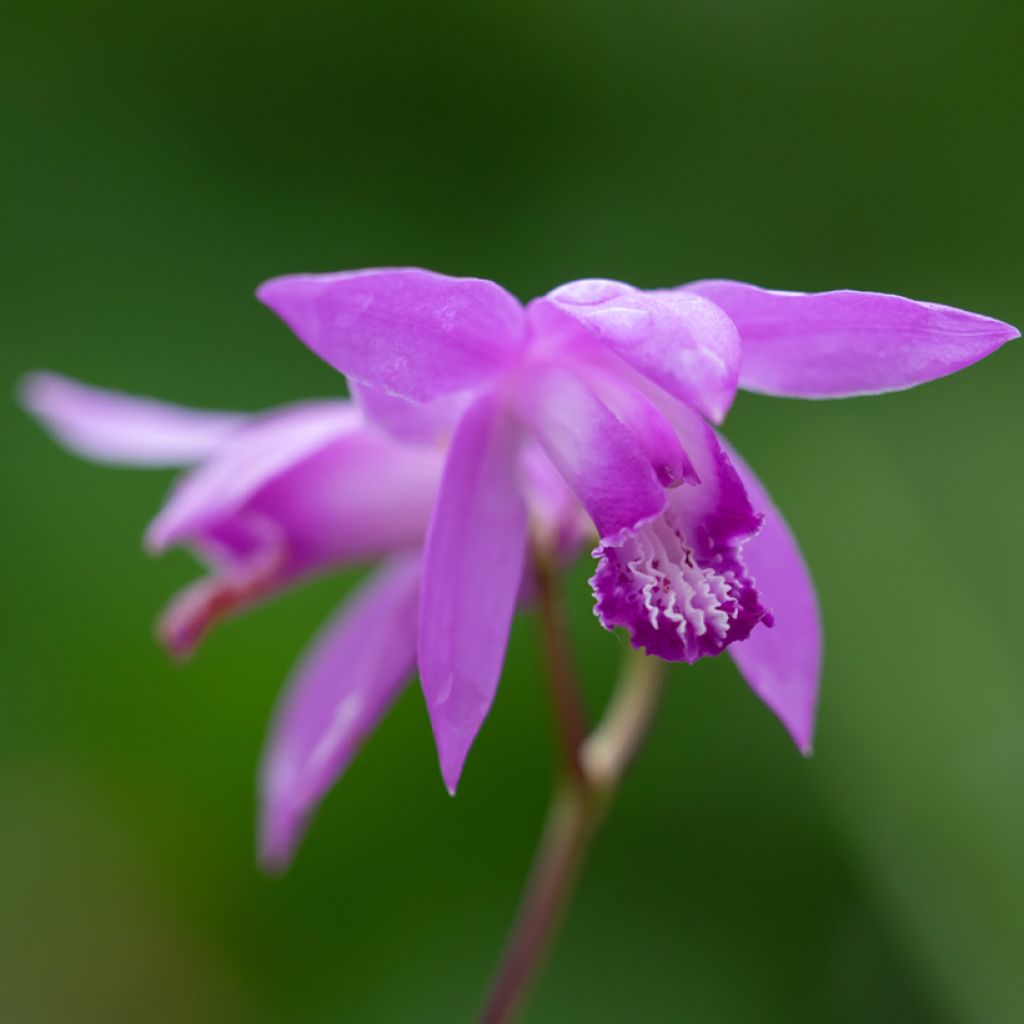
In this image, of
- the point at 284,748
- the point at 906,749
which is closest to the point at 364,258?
the point at 906,749

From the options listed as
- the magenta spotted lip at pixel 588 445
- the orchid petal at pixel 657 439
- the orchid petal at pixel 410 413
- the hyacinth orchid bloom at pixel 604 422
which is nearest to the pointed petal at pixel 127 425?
the magenta spotted lip at pixel 588 445

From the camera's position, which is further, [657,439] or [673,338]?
[657,439]

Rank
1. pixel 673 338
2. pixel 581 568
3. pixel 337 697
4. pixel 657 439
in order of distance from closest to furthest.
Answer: pixel 673 338
pixel 657 439
pixel 337 697
pixel 581 568

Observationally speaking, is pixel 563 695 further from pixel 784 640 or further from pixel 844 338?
pixel 844 338

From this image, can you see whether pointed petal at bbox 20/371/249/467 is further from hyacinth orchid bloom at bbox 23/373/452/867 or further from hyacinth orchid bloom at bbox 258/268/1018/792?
hyacinth orchid bloom at bbox 258/268/1018/792

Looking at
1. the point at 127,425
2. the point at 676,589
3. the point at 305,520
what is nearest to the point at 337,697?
the point at 305,520

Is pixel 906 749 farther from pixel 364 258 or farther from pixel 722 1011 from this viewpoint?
pixel 364 258

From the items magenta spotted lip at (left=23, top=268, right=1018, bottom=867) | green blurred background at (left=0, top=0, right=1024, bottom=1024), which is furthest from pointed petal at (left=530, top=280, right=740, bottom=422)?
green blurred background at (left=0, top=0, right=1024, bottom=1024)
